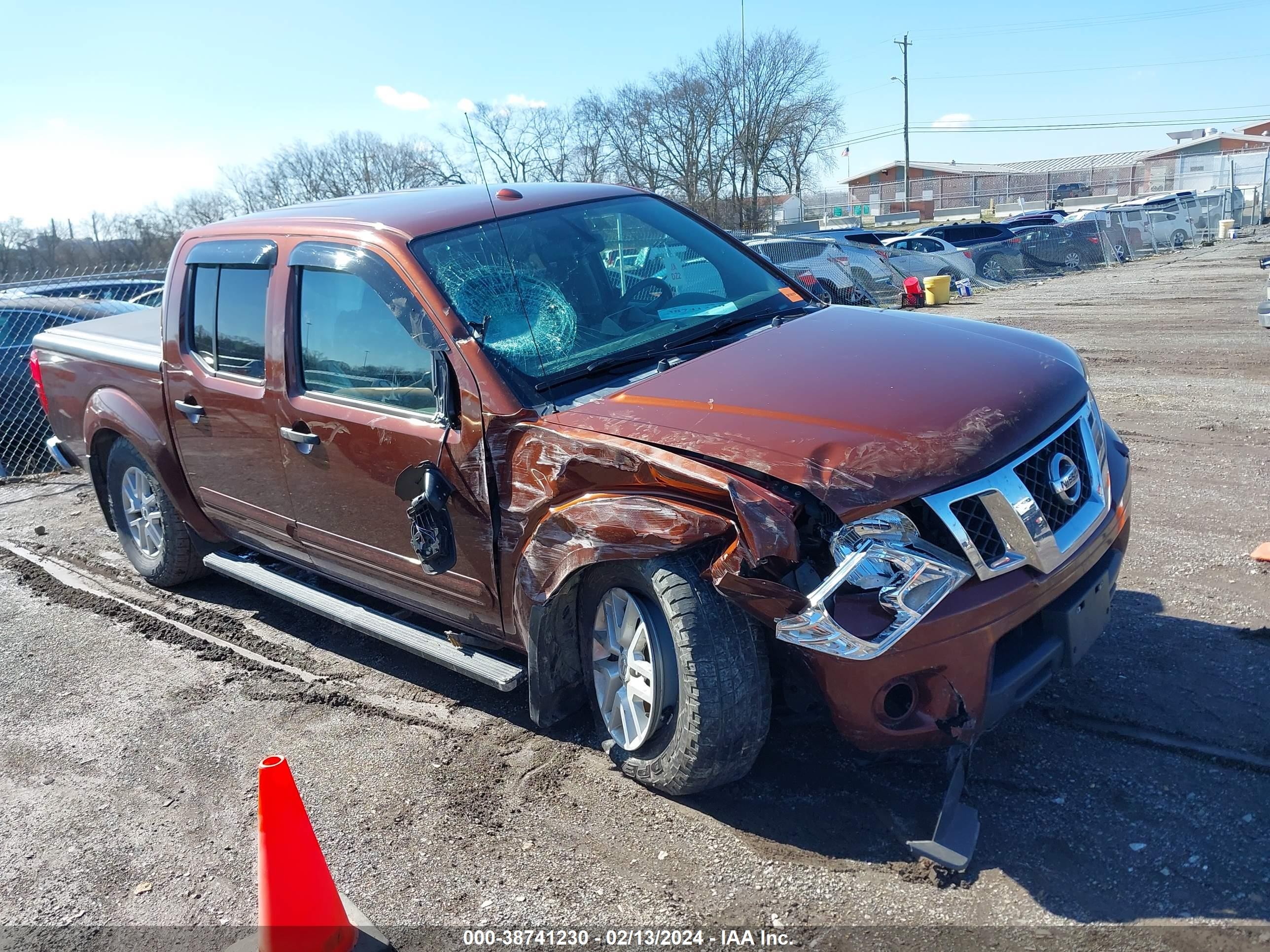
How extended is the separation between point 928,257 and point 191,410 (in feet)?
59.3

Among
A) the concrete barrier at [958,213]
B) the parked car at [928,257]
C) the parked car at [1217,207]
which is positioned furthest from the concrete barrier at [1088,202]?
the parked car at [928,257]

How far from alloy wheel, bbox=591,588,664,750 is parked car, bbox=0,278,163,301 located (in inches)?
442

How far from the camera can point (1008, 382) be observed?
10.9 feet

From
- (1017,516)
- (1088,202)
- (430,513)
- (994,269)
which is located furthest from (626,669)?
(1088,202)

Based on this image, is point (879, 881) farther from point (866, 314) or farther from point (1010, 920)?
point (866, 314)

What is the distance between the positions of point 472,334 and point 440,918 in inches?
75.1

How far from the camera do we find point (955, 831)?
298cm

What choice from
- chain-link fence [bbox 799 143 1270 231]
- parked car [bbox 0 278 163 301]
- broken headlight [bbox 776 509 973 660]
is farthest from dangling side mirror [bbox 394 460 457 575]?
chain-link fence [bbox 799 143 1270 231]

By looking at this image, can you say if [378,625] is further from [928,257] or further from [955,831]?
[928,257]

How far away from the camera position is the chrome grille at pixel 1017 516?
2875 mm

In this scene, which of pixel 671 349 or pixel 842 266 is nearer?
pixel 671 349

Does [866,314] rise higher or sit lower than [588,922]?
higher

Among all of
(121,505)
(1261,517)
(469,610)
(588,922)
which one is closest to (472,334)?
(469,610)

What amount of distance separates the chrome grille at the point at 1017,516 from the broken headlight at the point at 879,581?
0.34 ft
